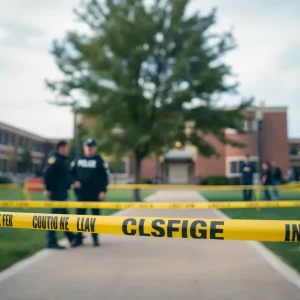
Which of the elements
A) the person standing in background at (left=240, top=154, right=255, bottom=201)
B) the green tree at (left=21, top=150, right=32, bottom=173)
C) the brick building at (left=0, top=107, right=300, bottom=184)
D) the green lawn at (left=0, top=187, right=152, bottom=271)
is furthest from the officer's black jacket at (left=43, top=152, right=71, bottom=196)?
the green tree at (left=21, top=150, right=32, bottom=173)

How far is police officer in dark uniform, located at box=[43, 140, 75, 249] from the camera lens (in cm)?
646

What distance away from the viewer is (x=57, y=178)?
6570mm

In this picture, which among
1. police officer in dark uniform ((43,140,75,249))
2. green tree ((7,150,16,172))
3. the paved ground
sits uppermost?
green tree ((7,150,16,172))

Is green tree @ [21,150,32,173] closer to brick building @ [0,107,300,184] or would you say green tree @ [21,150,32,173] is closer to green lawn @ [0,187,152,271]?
brick building @ [0,107,300,184]

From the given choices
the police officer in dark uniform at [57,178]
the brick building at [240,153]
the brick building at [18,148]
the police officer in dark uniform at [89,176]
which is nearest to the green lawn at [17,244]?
the police officer in dark uniform at [57,178]

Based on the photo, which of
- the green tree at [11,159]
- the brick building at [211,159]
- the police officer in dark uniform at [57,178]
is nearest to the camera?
the police officer in dark uniform at [57,178]

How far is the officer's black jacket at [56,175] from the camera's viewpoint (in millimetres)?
6473

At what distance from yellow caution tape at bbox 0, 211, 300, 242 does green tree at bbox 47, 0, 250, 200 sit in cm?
1354

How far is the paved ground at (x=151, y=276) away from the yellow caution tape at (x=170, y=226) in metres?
0.96

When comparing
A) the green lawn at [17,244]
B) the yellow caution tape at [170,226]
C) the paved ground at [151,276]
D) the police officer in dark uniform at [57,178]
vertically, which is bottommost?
the green lawn at [17,244]

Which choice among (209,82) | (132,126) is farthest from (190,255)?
(209,82)

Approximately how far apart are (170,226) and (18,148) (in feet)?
178

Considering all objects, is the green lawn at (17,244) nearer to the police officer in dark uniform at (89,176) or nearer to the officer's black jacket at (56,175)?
the police officer in dark uniform at (89,176)

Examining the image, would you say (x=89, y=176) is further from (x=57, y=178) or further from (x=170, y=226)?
(x=170, y=226)
